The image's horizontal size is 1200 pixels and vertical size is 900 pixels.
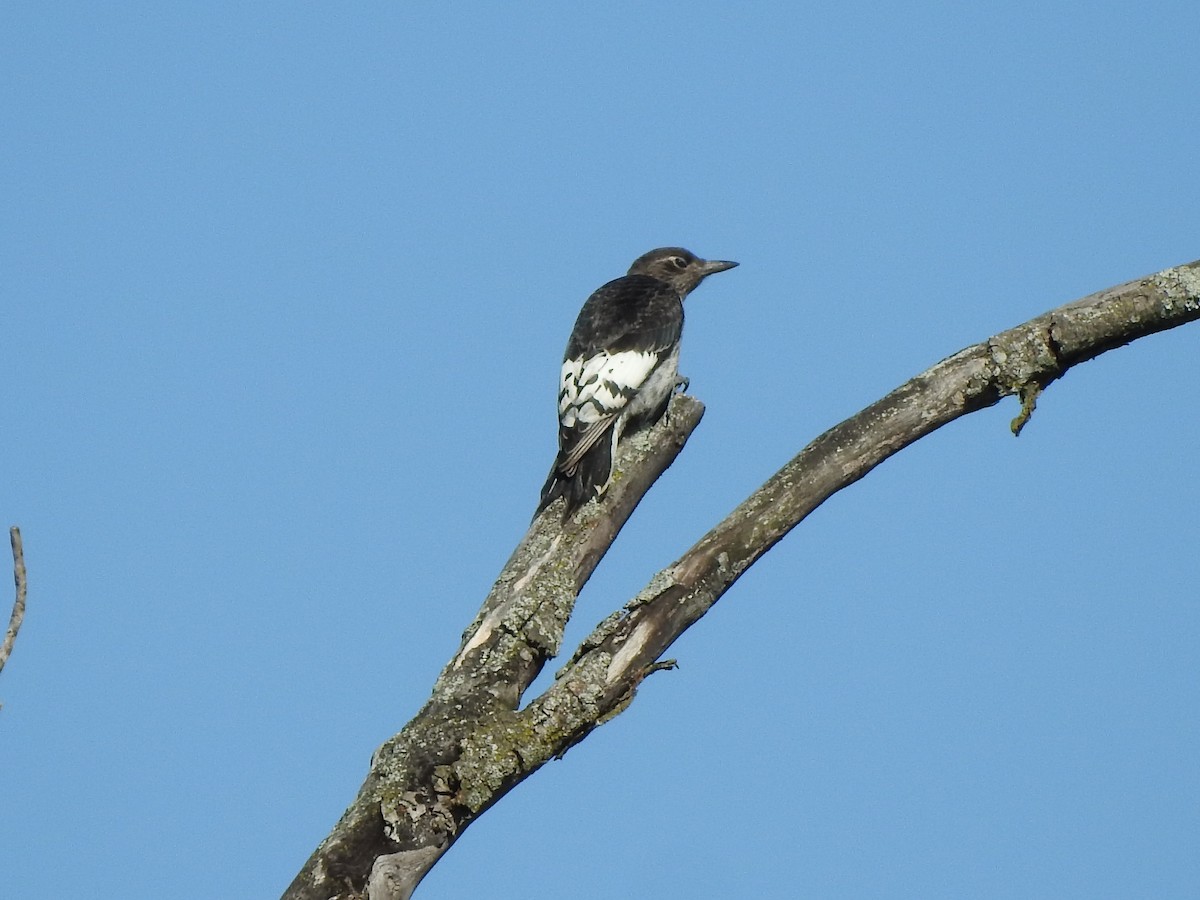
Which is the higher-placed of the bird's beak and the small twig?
the bird's beak

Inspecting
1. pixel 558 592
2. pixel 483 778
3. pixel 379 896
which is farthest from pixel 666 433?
pixel 379 896

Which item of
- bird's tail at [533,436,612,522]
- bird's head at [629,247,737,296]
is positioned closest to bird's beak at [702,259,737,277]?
bird's head at [629,247,737,296]

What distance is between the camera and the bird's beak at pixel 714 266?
9.01 metres

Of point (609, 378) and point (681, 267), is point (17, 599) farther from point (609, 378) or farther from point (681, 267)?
point (681, 267)

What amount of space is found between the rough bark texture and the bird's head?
3.95 meters

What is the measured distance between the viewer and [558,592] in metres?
4.57

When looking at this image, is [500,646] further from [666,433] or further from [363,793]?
[666,433]

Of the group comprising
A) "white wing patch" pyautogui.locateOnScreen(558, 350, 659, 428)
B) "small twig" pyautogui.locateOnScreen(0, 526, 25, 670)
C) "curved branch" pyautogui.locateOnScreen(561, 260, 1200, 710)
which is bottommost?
"small twig" pyautogui.locateOnScreen(0, 526, 25, 670)

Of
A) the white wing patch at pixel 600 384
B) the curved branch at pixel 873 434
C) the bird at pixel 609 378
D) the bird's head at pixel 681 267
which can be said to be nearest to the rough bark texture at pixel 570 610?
the curved branch at pixel 873 434

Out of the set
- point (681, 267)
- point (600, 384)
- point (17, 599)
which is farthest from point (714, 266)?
point (17, 599)

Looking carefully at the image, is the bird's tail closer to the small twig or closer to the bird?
the bird

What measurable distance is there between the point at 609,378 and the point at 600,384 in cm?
7

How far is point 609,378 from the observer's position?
252 inches

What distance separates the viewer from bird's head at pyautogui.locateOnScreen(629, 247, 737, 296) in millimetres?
8977
